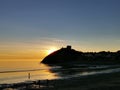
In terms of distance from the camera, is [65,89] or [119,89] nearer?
[119,89]

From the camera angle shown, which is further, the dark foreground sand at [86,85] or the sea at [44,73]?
the sea at [44,73]

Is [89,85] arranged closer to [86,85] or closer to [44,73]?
[86,85]

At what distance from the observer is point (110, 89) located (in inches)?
1145

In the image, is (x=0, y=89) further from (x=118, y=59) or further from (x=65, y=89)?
(x=118, y=59)

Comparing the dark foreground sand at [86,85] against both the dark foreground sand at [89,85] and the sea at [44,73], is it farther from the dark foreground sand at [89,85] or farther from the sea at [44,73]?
the sea at [44,73]

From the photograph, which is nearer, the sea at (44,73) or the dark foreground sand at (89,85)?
the dark foreground sand at (89,85)

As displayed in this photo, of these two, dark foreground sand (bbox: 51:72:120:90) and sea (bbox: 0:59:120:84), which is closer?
dark foreground sand (bbox: 51:72:120:90)

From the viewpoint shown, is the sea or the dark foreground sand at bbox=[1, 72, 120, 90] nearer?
the dark foreground sand at bbox=[1, 72, 120, 90]

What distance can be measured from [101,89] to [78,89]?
2.54 metres

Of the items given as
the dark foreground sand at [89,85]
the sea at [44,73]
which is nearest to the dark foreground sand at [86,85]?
the dark foreground sand at [89,85]

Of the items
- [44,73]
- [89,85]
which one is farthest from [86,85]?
[44,73]

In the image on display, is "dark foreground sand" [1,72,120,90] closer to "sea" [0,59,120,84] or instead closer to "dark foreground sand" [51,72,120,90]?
"dark foreground sand" [51,72,120,90]

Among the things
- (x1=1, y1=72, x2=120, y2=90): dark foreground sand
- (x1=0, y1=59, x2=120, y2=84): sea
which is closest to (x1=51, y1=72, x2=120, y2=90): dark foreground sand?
(x1=1, y1=72, x2=120, y2=90): dark foreground sand

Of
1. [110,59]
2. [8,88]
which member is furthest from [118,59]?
[8,88]
